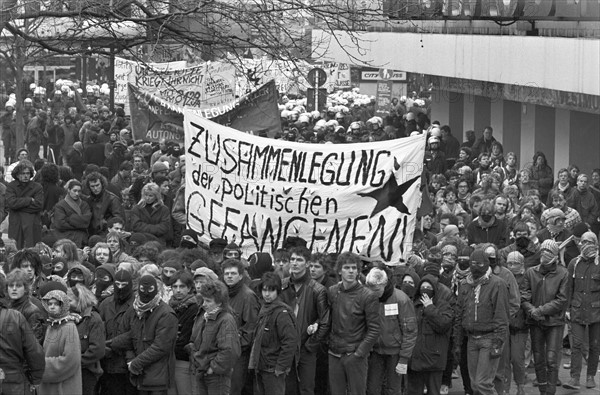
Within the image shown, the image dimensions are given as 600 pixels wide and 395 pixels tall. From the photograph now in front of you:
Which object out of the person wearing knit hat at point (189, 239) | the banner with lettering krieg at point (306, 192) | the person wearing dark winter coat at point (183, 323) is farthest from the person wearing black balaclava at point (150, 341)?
the person wearing knit hat at point (189, 239)

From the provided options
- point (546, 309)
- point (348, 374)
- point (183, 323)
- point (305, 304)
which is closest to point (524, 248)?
point (546, 309)

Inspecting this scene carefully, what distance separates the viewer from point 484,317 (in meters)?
13.0

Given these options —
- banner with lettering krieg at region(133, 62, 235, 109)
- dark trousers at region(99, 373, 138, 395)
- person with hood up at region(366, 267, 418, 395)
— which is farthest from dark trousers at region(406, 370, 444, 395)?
banner with lettering krieg at region(133, 62, 235, 109)

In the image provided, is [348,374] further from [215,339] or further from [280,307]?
[215,339]

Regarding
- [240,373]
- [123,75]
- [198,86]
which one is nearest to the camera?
[240,373]

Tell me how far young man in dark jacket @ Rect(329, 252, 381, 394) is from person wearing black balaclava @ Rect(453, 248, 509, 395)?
1.10 metres

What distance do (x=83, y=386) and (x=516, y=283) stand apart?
4263 millimetres

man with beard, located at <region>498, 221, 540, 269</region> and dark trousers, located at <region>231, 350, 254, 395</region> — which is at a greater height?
man with beard, located at <region>498, 221, 540, 269</region>

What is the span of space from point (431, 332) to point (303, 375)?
125 cm

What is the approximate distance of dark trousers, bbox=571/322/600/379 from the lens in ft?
47.9

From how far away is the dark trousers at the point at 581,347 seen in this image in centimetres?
1461

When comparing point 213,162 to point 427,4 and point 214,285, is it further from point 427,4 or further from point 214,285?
point 427,4

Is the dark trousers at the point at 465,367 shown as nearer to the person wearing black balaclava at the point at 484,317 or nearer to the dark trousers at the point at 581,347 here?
the person wearing black balaclava at the point at 484,317

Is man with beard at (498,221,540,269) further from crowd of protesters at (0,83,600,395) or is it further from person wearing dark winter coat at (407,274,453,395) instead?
person wearing dark winter coat at (407,274,453,395)
